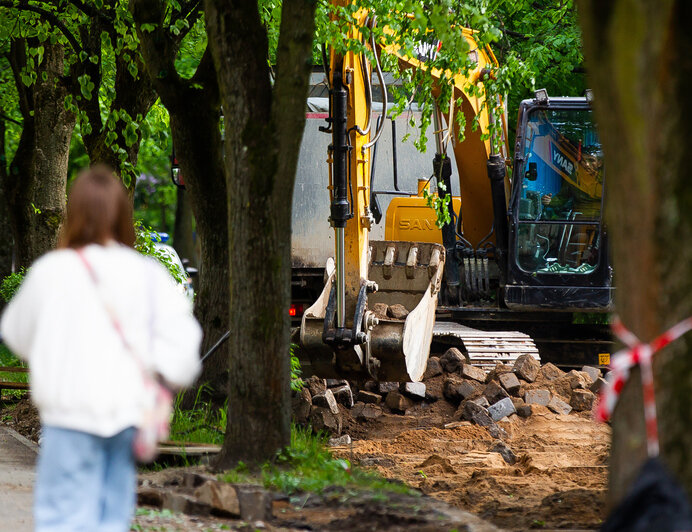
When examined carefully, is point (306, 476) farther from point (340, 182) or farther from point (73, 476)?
point (340, 182)

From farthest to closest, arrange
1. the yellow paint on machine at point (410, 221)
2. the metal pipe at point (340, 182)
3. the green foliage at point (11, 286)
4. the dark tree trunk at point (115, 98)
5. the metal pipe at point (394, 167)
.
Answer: the green foliage at point (11, 286)
the yellow paint on machine at point (410, 221)
the metal pipe at point (394, 167)
the dark tree trunk at point (115, 98)
the metal pipe at point (340, 182)

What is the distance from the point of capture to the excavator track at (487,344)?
13.6 meters

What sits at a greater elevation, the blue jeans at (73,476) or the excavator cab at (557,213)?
the excavator cab at (557,213)

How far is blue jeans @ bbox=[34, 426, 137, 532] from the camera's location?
390 centimetres

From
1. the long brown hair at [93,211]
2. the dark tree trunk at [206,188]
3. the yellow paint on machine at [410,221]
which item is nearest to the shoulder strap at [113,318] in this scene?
the long brown hair at [93,211]

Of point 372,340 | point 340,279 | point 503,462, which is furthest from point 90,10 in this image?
point 503,462

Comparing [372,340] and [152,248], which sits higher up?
[152,248]

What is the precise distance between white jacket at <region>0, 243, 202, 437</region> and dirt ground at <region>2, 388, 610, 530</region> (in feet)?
6.81

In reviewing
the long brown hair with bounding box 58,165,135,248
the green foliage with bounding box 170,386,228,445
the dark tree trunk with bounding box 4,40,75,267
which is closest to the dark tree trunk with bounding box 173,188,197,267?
the dark tree trunk with bounding box 4,40,75,267

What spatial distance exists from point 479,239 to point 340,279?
5.42 metres

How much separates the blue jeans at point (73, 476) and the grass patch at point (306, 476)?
2.79 metres

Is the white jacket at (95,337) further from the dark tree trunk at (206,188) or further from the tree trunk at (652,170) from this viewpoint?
the dark tree trunk at (206,188)

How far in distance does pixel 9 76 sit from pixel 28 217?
4.77 m

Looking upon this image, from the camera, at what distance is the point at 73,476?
12.9 ft
